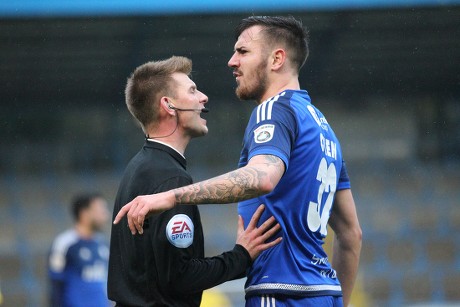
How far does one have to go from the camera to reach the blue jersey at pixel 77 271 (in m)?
6.64

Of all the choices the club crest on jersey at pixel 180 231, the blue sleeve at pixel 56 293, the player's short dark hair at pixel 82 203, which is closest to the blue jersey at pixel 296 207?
the club crest on jersey at pixel 180 231

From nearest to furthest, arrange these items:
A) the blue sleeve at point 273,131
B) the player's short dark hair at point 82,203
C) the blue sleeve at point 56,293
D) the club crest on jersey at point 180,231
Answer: the blue sleeve at point 273,131 < the club crest on jersey at point 180,231 < the blue sleeve at point 56,293 < the player's short dark hair at point 82,203

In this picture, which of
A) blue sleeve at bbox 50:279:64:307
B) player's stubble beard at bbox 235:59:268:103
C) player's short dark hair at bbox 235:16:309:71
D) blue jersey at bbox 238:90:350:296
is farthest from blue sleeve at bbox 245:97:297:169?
blue sleeve at bbox 50:279:64:307

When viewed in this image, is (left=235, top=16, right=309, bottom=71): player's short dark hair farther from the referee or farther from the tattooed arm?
the tattooed arm

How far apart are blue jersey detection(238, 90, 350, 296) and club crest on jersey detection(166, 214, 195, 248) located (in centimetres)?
24

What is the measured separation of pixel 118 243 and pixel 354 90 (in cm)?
792

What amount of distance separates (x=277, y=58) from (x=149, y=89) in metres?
0.47

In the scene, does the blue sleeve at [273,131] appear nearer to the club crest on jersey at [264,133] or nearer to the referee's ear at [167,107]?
the club crest on jersey at [264,133]

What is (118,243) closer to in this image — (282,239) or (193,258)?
(193,258)

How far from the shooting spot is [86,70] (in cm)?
1023

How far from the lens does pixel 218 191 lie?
2377mm

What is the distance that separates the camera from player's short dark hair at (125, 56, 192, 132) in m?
3.01

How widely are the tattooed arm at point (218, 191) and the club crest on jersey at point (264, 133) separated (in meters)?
0.09

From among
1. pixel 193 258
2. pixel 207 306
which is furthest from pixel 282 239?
pixel 207 306
